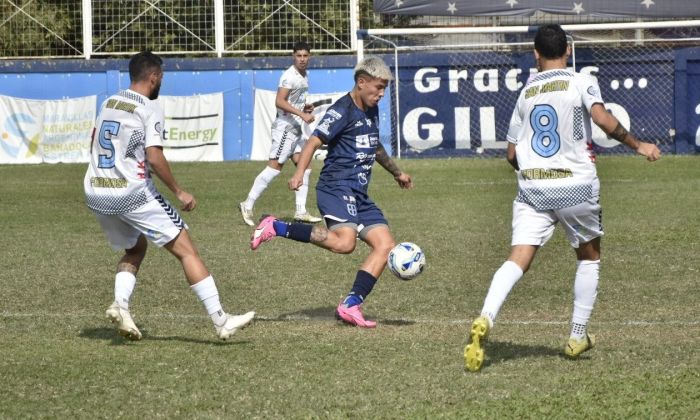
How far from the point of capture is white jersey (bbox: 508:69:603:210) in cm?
700

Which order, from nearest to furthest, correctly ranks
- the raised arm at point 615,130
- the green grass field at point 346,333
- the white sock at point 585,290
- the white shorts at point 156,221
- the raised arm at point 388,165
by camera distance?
the green grass field at point 346,333 → the raised arm at point 615,130 → the white sock at point 585,290 → the white shorts at point 156,221 → the raised arm at point 388,165

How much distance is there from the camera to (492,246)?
12.7 m

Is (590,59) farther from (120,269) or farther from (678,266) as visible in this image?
(120,269)

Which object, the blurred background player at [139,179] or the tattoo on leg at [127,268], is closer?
the blurred background player at [139,179]

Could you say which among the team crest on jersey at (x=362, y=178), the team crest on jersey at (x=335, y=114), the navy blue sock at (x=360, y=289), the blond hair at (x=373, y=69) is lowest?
the navy blue sock at (x=360, y=289)

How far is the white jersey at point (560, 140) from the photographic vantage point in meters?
7.00

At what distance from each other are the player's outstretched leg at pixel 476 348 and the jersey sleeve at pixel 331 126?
2.21 metres

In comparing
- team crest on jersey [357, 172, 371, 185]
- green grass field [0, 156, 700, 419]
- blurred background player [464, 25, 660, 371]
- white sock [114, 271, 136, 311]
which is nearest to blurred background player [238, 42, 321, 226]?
green grass field [0, 156, 700, 419]

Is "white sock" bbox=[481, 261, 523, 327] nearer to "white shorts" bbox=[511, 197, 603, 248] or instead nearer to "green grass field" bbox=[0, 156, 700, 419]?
"white shorts" bbox=[511, 197, 603, 248]

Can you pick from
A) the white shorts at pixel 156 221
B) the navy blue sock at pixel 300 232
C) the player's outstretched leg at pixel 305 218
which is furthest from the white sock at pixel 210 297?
the player's outstretched leg at pixel 305 218

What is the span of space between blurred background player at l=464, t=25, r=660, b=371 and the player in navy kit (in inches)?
60.6

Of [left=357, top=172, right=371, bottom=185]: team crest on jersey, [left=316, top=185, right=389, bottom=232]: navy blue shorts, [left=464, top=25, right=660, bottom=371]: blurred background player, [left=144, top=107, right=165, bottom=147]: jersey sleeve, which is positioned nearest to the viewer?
[left=464, top=25, right=660, bottom=371]: blurred background player

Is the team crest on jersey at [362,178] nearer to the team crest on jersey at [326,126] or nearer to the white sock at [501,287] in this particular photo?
the team crest on jersey at [326,126]

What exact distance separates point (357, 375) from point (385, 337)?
120 centimetres
